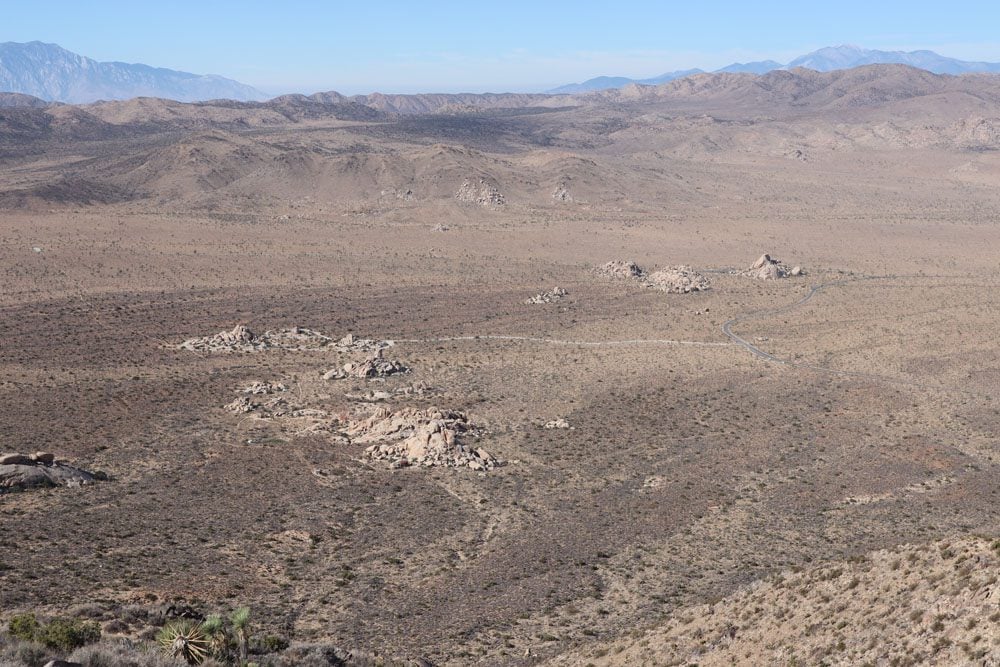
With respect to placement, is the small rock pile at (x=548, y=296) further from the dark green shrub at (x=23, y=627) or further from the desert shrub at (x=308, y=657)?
the dark green shrub at (x=23, y=627)

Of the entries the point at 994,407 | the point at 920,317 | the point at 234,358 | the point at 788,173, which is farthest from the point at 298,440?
the point at 788,173

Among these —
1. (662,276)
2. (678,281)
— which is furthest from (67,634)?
(662,276)

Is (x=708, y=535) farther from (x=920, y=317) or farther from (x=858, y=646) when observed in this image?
(x=920, y=317)

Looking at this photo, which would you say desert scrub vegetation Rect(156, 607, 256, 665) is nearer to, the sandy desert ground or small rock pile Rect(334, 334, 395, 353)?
the sandy desert ground

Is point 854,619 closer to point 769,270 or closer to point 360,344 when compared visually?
point 360,344

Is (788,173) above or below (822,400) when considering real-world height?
above

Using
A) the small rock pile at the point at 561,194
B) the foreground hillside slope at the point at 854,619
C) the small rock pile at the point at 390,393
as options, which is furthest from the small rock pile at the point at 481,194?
the foreground hillside slope at the point at 854,619
